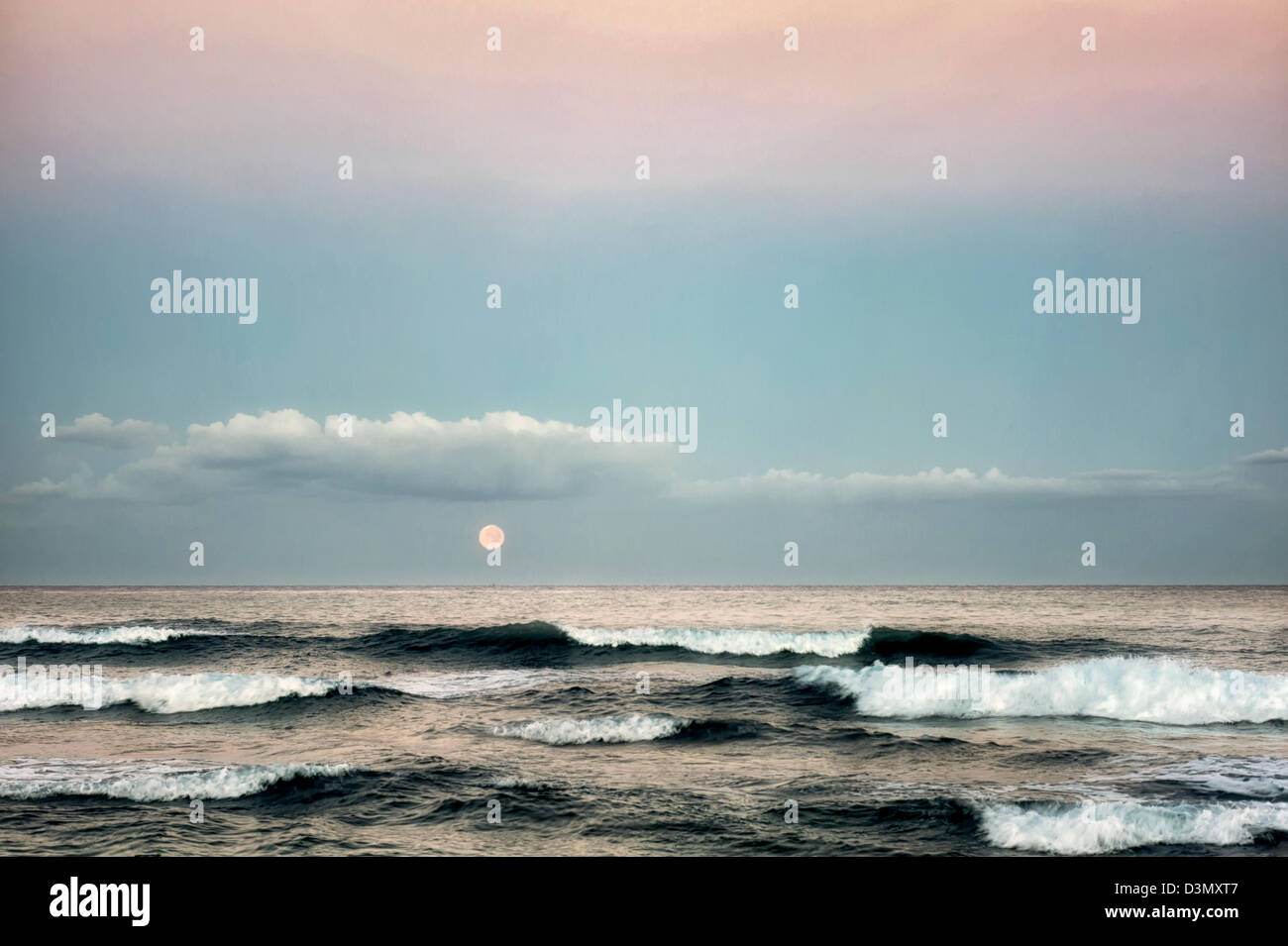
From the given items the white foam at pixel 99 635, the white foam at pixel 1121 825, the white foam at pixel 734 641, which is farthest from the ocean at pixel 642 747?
the white foam at pixel 99 635

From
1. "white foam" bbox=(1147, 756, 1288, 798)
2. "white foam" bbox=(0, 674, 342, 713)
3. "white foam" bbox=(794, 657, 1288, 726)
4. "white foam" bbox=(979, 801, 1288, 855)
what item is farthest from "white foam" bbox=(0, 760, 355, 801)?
"white foam" bbox=(1147, 756, 1288, 798)

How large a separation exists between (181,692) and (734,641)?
17.1 meters

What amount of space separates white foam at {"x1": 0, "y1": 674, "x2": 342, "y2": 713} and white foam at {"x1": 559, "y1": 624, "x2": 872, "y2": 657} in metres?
11.6

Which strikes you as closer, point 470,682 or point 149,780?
point 149,780

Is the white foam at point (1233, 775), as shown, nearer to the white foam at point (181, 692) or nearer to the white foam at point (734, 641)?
the white foam at point (734, 641)

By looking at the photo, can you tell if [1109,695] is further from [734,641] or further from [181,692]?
[181,692]

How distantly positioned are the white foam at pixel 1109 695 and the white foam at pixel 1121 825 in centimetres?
687

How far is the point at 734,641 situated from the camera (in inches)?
1141

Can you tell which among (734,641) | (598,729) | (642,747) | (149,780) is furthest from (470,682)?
(149,780)

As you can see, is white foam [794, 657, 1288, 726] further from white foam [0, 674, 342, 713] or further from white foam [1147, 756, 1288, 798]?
white foam [0, 674, 342, 713]
